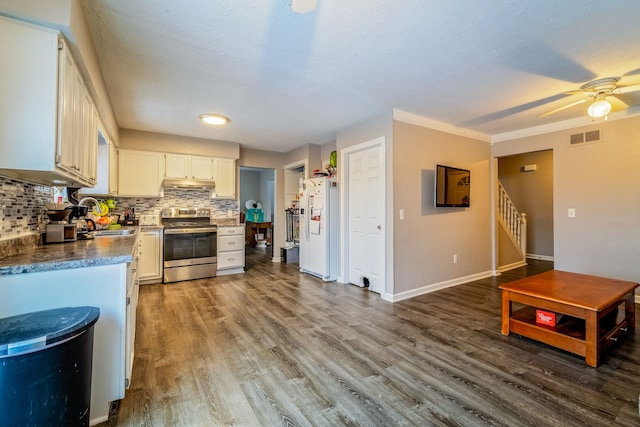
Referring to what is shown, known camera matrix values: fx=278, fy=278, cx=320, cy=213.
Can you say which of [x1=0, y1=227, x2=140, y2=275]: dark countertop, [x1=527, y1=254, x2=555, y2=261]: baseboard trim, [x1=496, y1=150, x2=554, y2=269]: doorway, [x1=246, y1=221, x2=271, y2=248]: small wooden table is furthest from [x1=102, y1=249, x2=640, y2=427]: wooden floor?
[x1=246, y1=221, x2=271, y2=248]: small wooden table

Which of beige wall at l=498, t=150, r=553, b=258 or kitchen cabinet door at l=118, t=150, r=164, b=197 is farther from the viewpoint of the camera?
beige wall at l=498, t=150, r=553, b=258

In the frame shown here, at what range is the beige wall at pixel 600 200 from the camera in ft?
11.2

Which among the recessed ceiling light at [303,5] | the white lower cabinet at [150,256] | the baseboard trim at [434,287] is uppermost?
the recessed ceiling light at [303,5]

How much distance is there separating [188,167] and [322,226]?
8.25 feet

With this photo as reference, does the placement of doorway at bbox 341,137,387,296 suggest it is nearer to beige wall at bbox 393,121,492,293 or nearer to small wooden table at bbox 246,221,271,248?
beige wall at bbox 393,121,492,293

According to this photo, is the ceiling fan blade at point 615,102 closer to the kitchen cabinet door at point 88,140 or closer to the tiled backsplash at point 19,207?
the kitchen cabinet door at point 88,140

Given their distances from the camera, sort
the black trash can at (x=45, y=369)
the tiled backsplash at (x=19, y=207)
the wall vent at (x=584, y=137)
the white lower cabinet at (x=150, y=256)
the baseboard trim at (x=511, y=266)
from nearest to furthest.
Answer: the black trash can at (x=45, y=369) → the tiled backsplash at (x=19, y=207) → the wall vent at (x=584, y=137) → the white lower cabinet at (x=150, y=256) → the baseboard trim at (x=511, y=266)

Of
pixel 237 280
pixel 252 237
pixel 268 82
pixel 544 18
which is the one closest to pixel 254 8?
pixel 268 82

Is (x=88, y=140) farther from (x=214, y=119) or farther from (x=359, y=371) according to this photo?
(x=359, y=371)

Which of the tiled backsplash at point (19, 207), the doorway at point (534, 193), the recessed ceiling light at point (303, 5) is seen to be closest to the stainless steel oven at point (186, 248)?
the tiled backsplash at point (19, 207)

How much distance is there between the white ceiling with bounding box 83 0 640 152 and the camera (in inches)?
69.8

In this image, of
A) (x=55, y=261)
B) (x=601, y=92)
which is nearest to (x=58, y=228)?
(x=55, y=261)

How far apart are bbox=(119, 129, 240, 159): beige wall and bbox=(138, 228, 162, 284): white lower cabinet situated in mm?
1374

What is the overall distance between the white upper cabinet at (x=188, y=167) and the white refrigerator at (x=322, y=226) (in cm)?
178
